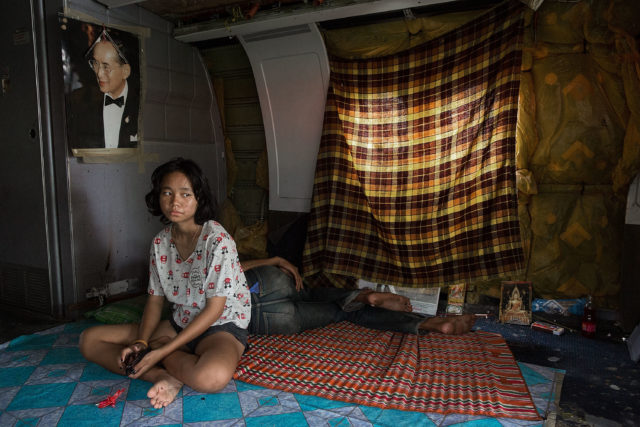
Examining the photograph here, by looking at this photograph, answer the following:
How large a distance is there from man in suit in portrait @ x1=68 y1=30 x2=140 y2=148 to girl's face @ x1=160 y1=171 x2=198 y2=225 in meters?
1.25

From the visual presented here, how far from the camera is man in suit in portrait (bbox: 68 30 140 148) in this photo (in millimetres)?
2848

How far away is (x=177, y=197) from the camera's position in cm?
197

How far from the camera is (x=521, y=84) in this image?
290 cm

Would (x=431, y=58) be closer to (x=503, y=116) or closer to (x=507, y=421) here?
(x=503, y=116)

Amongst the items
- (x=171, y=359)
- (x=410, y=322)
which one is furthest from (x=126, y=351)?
(x=410, y=322)

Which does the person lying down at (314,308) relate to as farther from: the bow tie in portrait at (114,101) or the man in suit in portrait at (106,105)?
the bow tie in portrait at (114,101)

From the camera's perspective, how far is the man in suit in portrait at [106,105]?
112 inches

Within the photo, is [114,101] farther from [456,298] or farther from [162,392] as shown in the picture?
[456,298]

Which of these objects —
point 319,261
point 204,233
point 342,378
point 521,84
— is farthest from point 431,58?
point 342,378

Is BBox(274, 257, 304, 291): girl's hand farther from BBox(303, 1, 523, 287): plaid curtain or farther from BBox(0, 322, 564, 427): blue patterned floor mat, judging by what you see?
BBox(0, 322, 564, 427): blue patterned floor mat

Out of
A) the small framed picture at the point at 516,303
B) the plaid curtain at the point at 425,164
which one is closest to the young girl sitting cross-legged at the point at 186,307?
the plaid curtain at the point at 425,164

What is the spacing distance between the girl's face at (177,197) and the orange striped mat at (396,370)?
79cm

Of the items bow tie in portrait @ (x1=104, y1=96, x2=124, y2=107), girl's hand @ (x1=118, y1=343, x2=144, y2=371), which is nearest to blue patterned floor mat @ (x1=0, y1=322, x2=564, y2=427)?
girl's hand @ (x1=118, y1=343, x2=144, y2=371)

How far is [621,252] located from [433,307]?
4.07 ft
